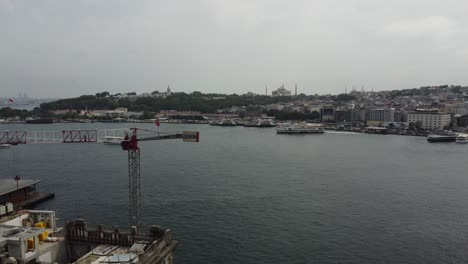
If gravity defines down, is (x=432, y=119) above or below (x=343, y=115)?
below

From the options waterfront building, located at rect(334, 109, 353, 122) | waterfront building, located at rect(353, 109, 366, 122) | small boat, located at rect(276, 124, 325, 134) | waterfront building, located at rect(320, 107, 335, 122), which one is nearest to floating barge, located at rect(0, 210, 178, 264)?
small boat, located at rect(276, 124, 325, 134)

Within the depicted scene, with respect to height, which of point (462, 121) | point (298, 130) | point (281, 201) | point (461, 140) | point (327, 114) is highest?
point (327, 114)

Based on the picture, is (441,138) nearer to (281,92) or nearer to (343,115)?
(343,115)

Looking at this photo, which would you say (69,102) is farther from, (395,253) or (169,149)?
(395,253)

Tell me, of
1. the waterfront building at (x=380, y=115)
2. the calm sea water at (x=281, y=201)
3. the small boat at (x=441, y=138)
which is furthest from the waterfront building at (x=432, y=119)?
the calm sea water at (x=281, y=201)

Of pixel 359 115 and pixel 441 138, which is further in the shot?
pixel 359 115

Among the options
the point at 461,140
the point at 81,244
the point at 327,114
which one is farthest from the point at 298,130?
the point at 81,244

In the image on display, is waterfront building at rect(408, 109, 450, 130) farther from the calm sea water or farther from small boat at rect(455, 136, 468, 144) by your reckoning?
the calm sea water
